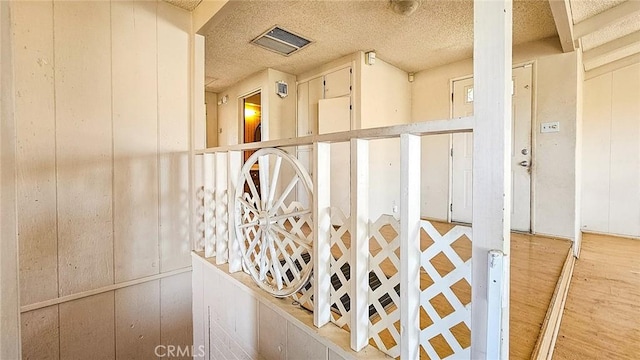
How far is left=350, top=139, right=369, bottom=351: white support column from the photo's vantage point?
891 millimetres

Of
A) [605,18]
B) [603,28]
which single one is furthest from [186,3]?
[603,28]

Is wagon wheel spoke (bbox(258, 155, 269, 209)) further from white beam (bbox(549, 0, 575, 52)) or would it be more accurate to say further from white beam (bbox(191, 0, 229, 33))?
white beam (bbox(549, 0, 575, 52))

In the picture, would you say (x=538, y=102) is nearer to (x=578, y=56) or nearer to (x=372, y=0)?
(x=578, y=56)

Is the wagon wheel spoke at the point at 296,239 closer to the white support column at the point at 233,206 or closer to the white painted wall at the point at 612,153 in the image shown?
the white support column at the point at 233,206

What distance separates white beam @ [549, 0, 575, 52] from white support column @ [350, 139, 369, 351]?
6.94ft

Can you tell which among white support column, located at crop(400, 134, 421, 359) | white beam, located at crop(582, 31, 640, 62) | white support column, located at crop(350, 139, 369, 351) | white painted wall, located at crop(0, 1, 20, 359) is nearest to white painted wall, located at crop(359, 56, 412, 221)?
white beam, located at crop(582, 31, 640, 62)

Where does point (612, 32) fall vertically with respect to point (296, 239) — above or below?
above

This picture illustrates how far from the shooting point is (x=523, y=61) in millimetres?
3104

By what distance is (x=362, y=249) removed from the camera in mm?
910

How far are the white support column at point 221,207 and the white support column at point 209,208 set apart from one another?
0.10 metres

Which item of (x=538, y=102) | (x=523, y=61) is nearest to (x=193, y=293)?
(x=538, y=102)

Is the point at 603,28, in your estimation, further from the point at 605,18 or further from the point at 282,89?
the point at 282,89

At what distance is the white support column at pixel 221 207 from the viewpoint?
160 cm

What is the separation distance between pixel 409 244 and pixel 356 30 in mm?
2621
